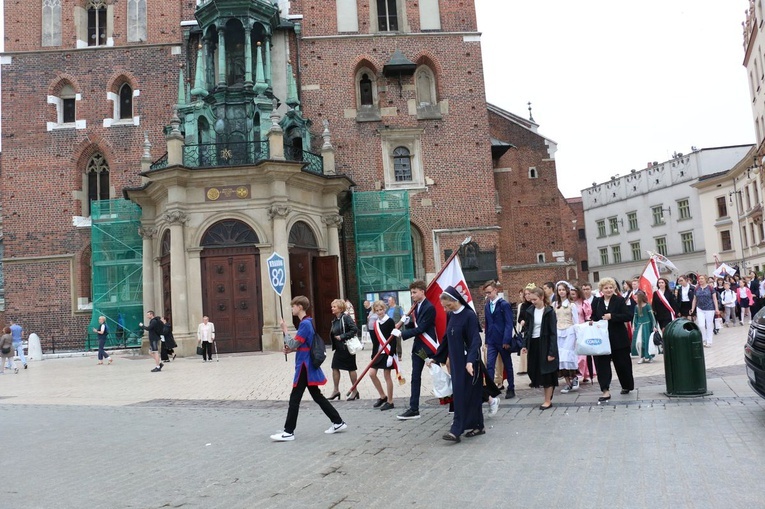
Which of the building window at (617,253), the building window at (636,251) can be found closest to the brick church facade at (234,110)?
the building window at (636,251)

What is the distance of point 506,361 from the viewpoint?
10.6m

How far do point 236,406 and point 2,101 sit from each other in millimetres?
23992

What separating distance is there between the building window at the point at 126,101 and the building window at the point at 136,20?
2104mm

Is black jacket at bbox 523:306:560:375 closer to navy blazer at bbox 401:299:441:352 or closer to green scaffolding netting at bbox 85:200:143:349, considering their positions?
navy blazer at bbox 401:299:441:352

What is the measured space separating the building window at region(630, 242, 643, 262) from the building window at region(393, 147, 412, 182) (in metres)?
42.2

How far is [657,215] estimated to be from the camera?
62.4 meters

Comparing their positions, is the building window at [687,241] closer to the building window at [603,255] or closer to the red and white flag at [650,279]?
the building window at [603,255]

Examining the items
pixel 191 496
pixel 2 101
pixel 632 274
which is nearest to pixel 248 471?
pixel 191 496

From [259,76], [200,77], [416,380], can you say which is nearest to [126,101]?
[200,77]

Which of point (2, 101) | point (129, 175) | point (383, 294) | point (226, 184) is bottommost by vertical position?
point (383, 294)

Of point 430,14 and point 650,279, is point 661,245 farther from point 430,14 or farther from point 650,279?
point 650,279

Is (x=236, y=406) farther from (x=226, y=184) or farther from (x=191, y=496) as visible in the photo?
(x=226, y=184)

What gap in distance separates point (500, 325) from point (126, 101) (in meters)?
24.3

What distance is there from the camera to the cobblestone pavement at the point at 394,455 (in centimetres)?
529
